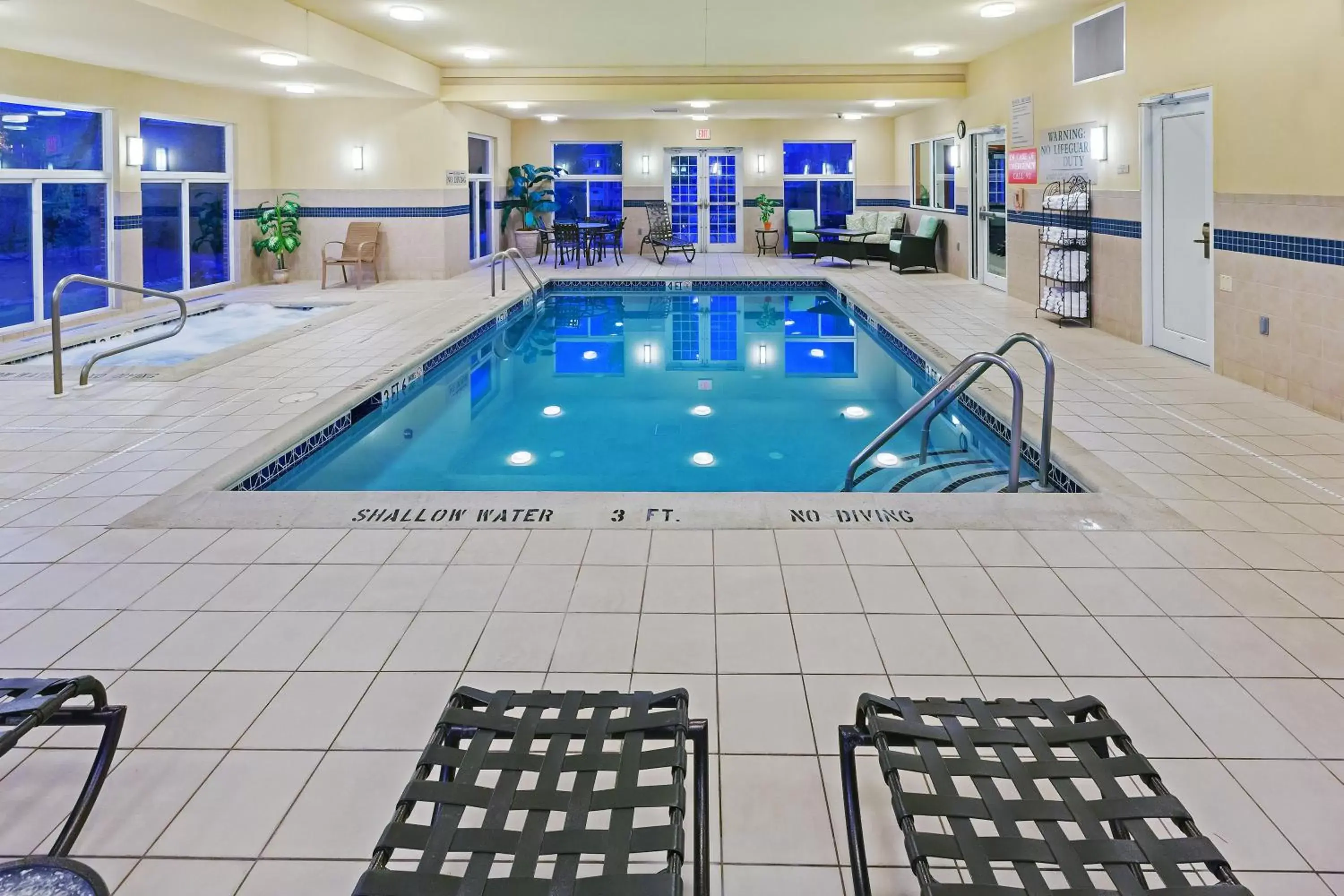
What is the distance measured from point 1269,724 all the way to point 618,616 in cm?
158

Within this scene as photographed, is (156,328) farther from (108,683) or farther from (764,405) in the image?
(108,683)

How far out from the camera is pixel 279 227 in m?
11.5

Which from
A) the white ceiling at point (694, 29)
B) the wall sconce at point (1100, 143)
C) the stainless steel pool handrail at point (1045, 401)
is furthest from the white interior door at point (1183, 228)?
the stainless steel pool handrail at point (1045, 401)

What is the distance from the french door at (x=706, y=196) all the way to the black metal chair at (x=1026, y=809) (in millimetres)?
15071

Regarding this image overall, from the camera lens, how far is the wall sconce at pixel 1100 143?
299 inches

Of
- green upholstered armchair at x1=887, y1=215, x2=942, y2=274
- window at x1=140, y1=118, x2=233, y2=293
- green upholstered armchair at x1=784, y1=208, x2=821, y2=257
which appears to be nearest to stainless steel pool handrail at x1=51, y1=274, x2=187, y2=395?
window at x1=140, y1=118, x2=233, y2=293

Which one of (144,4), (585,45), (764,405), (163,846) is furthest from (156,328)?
(163,846)

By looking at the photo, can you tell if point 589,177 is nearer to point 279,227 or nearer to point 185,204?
point 279,227

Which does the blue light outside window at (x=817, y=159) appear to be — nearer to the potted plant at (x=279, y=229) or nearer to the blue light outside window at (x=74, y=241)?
the potted plant at (x=279, y=229)

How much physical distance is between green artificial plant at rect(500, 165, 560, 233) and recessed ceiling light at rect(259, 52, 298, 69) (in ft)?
20.9

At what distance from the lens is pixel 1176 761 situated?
2020 millimetres

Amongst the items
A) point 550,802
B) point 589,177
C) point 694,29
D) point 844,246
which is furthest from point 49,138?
point 844,246

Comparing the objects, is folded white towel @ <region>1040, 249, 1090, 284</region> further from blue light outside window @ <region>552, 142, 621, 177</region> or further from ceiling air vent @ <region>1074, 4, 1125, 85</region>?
blue light outside window @ <region>552, 142, 621, 177</region>

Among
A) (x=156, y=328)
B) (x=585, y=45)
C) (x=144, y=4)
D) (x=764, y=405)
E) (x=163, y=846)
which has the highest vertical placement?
(x=585, y=45)
